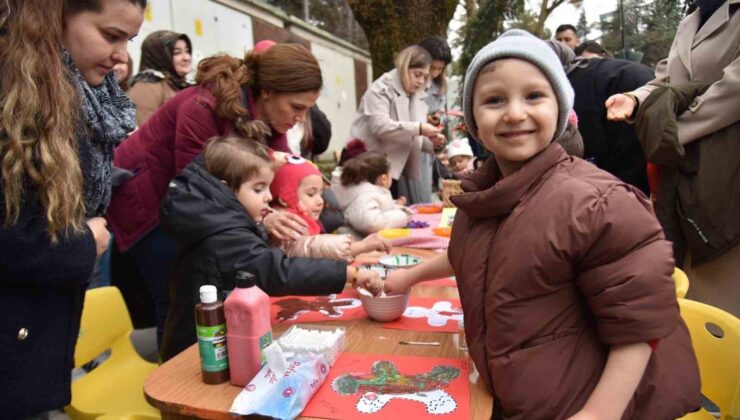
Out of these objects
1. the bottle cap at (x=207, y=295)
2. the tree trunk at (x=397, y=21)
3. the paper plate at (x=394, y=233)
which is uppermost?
the tree trunk at (x=397, y=21)

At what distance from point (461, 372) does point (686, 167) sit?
1479 millimetres

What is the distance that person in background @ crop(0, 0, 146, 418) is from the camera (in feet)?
A: 3.66

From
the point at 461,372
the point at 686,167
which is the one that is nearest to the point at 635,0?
the point at 686,167

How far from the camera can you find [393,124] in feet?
13.5

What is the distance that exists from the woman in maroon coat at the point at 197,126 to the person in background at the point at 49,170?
68 centimetres

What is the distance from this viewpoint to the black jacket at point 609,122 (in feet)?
9.36

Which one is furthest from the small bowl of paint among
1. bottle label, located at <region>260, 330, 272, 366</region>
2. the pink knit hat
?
bottle label, located at <region>260, 330, 272, 366</region>

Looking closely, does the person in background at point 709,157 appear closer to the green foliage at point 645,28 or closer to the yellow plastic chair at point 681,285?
the yellow plastic chair at point 681,285

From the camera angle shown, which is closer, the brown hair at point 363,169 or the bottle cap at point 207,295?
the bottle cap at point 207,295

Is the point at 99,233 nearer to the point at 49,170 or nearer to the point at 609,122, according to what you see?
the point at 49,170

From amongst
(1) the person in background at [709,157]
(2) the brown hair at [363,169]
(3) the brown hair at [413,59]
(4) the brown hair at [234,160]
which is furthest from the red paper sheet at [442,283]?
(3) the brown hair at [413,59]

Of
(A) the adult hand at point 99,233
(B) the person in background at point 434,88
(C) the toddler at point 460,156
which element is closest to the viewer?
(A) the adult hand at point 99,233

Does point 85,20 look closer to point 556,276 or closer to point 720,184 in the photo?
point 556,276

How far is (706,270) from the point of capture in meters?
2.19
